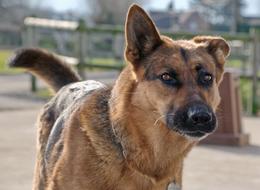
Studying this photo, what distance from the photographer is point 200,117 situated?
4188mm

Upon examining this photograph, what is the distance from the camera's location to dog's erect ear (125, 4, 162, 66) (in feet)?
15.4

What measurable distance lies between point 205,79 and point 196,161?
440 centimetres

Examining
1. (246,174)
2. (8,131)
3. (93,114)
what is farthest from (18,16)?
(93,114)

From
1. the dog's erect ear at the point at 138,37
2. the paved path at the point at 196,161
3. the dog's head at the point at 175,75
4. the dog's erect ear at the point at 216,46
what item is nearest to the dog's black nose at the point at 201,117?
the dog's head at the point at 175,75

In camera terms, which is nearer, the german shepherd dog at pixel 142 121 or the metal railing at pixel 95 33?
the german shepherd dog at pixel 142 121

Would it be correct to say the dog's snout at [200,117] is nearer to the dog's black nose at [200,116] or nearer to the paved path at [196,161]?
the dog's black nose at [200,116]

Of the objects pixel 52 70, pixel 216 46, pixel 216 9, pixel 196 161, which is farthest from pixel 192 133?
pixel 216 9

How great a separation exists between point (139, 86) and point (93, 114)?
38 centimetres

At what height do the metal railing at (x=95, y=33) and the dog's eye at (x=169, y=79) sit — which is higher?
the dog's eye at (x=169, y=79)

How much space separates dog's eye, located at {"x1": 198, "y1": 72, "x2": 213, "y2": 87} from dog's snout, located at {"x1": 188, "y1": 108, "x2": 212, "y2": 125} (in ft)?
1.14

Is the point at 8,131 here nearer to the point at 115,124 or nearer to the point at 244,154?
the point at 244,154

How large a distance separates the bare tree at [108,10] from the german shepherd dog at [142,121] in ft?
119

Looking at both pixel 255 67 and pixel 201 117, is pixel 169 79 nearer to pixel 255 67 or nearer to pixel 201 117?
pixel 201 117

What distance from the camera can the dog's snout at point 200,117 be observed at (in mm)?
4188
